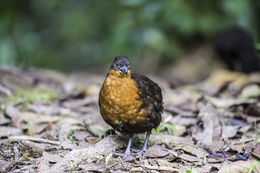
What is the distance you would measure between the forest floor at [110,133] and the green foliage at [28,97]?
0.4 inches

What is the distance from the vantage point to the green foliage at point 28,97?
16.2 feet

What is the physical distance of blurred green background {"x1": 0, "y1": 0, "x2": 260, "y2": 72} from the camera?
9.56 m

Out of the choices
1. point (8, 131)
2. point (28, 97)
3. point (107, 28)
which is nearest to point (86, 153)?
point (8, 131)

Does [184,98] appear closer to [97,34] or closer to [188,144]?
[188,144]

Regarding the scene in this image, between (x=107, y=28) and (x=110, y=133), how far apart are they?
8.30 m

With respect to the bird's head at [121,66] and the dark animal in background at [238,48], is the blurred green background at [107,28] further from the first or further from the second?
the bird's head at [121,66]

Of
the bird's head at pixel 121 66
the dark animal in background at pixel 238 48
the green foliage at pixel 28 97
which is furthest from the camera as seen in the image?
the dark animal in background at pixel 238 48

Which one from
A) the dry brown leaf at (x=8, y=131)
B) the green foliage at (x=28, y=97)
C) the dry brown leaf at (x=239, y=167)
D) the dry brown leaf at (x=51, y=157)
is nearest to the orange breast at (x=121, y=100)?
the dry brown leaf at (x=51, y=157)

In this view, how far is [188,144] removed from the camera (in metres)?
3.60

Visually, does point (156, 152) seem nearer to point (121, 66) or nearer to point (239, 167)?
point (239, 167)

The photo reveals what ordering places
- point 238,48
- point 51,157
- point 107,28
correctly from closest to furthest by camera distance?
point 51,157
point 238,48
point 107,28

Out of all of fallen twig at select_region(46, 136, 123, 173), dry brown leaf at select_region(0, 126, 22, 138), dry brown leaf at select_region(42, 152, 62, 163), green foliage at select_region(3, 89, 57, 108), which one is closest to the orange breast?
fallen twig at select_region(46, 136, 123, 173)

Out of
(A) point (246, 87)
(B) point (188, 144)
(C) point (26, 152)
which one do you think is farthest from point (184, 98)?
(C) point (26, 152)

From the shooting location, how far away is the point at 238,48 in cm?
830
